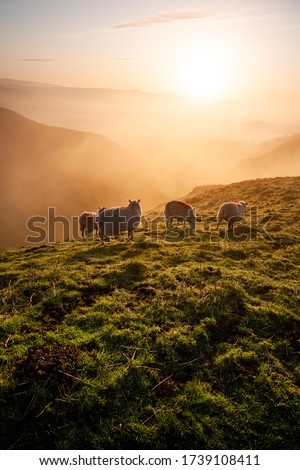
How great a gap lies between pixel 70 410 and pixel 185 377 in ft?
8.46

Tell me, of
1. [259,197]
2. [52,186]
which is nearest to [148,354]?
[259,197]

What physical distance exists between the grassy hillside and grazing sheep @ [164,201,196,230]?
7143 millimetres

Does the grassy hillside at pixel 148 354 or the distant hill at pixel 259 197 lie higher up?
the distant hill at pixel 259 197

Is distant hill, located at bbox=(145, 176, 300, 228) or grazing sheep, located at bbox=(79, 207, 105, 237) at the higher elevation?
distant hill, located at bbox=(145, 176, 300, 228)

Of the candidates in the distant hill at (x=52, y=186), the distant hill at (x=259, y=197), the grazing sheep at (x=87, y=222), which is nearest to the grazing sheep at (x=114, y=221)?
the grazing sheep at (x=87, y=222)

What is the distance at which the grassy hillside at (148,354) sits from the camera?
595 centimetres

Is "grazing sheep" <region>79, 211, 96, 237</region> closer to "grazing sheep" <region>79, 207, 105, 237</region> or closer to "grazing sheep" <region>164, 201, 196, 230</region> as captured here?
"grazing sheep" <region>79, 207, 105, 237</region>

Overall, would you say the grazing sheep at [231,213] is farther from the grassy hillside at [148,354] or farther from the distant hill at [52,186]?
the distant hill at [52,186]

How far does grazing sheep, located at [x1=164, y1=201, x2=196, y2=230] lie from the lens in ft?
67.9

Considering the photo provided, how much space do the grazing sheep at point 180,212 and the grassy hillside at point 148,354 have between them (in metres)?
7.14

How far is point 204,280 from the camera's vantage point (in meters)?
11.6

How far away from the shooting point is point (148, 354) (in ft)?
25.2

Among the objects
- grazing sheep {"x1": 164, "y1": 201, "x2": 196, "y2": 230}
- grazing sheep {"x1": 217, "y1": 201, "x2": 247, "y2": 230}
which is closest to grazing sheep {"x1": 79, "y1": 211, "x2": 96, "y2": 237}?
grazing sheep {"x1": 164, "y1": 201, "x2": 196, "y2": 230}

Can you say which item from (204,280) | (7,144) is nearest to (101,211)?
(204,280)
